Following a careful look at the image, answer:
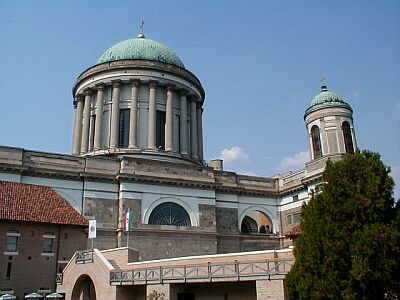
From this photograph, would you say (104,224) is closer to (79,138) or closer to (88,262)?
(88,262)

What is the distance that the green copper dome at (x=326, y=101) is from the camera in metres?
44.6

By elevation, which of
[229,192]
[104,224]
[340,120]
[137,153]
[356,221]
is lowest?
[356,221]

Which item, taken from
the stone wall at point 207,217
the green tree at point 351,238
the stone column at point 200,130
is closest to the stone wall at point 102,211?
the stone wall at point 207,217

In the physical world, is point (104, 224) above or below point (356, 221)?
above

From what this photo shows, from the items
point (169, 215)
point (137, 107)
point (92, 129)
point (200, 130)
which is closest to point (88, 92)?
point (92, 129)

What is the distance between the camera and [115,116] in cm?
4591

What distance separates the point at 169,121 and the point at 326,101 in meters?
17.7

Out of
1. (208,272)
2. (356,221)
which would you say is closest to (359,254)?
(356,221)

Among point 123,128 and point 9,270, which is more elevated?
point 123,128

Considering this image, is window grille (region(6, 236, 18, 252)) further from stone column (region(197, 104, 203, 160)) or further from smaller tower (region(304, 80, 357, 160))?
smaller tower (region(304, 80, 357, 160))

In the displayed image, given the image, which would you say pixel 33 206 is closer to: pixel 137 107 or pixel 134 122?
pixel 134 122

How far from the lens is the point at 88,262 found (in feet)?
85.9

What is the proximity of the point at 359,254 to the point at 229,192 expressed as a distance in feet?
95.9

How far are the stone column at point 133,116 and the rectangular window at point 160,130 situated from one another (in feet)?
9.71
